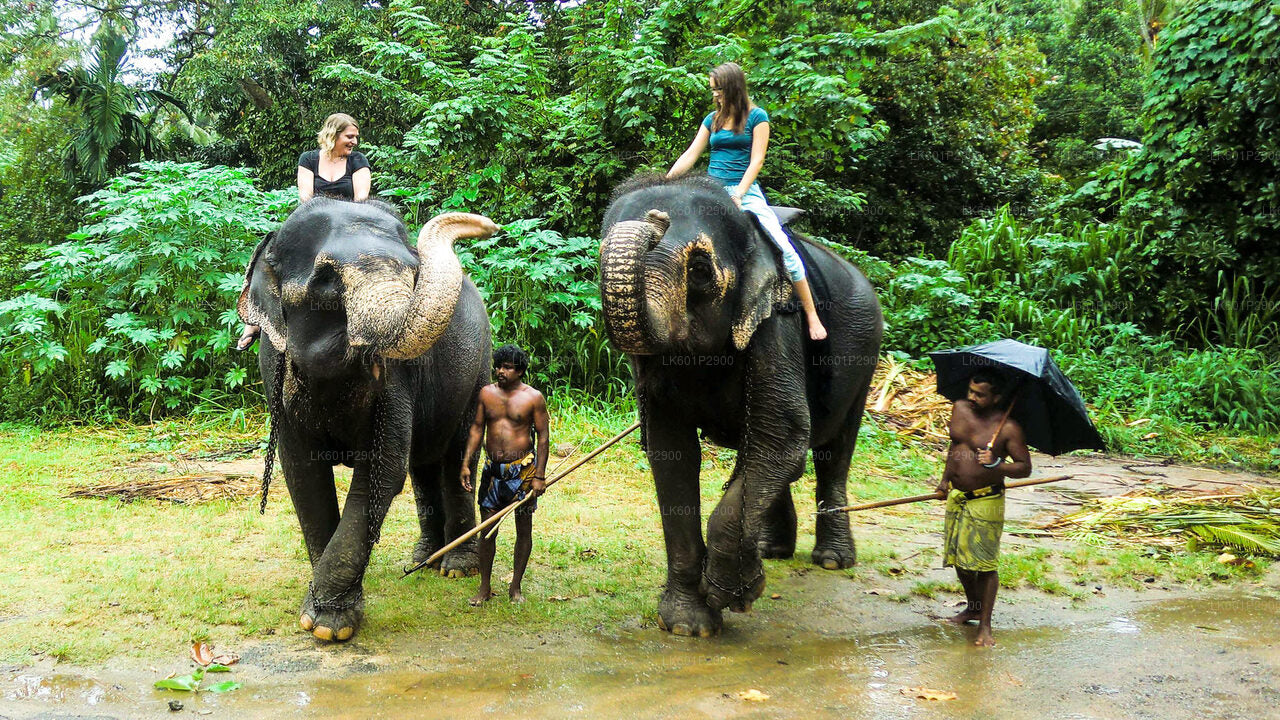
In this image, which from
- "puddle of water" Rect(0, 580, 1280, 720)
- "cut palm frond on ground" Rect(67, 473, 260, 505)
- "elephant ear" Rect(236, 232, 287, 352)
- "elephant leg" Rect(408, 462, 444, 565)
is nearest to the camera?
"puddle of water" Rect(0, 580, 1280, 720)

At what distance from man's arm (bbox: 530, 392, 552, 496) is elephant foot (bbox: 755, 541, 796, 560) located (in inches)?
76.4

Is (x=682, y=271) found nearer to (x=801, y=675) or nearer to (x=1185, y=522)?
(x=801, y=675)

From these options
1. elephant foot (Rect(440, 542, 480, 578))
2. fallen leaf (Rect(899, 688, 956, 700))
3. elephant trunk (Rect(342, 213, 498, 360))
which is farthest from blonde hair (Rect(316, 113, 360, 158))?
fallen leaf (Rect(899, 688, 956, 700))

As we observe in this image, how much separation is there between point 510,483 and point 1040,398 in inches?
114

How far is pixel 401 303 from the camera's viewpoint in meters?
4.11

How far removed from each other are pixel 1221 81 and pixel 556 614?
39.6 ft

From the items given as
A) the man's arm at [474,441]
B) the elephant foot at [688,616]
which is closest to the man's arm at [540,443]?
the man's arm at [474,441]

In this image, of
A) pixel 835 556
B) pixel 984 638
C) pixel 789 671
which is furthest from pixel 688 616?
pixel 835 556

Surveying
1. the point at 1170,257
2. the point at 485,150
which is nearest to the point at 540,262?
the point at 485,150

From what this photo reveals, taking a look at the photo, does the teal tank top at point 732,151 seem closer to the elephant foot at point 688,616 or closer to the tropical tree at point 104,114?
the elephant foot at point 688,616

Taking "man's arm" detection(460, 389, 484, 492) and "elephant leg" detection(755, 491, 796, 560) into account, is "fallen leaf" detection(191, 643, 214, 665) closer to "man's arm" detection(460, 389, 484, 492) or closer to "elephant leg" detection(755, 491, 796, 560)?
"man's arm" detection(460, 389, 484, 492)

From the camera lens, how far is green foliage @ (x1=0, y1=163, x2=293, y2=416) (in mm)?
10188

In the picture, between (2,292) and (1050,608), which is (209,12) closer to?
(2,292)

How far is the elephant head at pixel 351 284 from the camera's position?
4.11 metres
